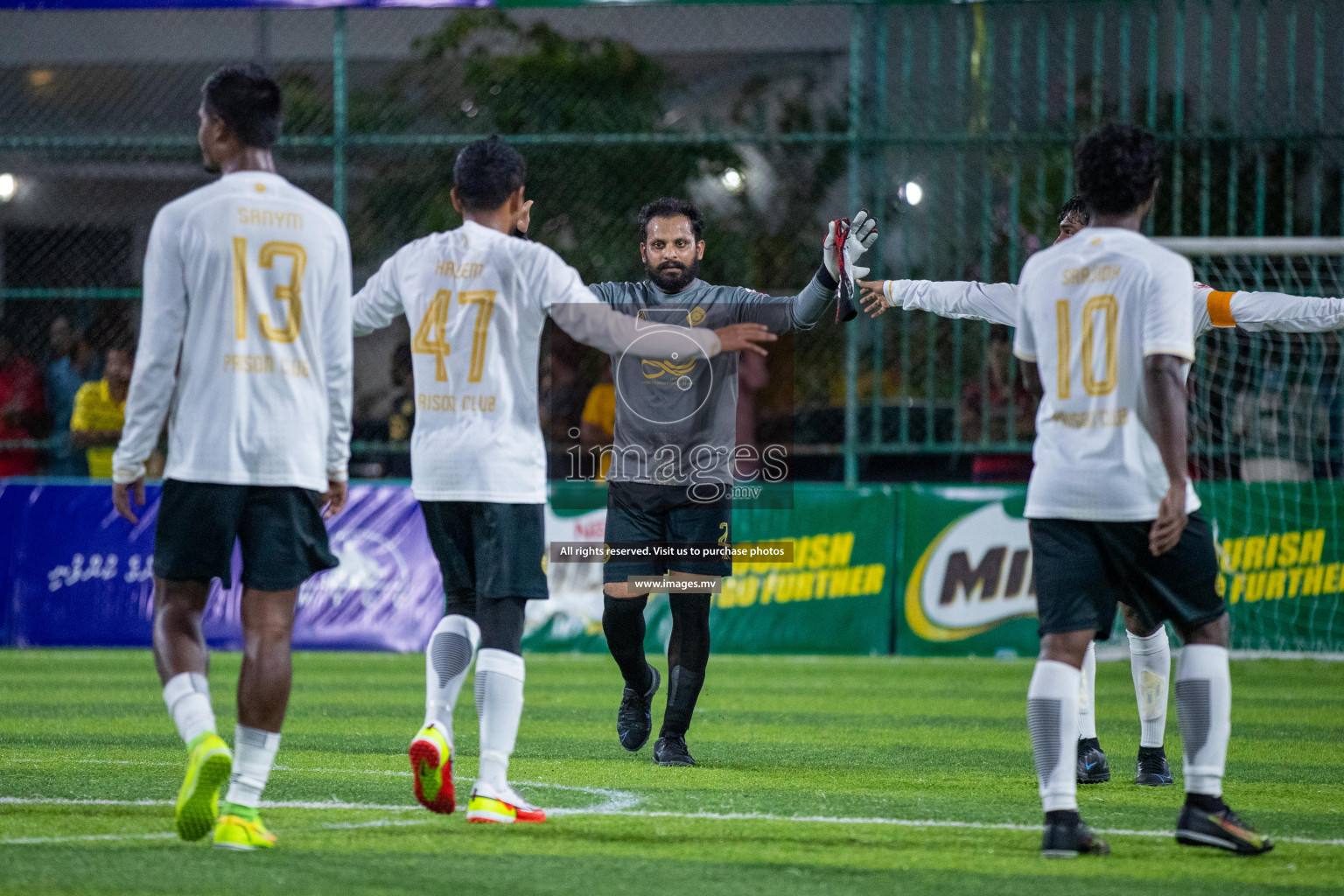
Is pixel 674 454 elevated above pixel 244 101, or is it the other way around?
pixel 244 101

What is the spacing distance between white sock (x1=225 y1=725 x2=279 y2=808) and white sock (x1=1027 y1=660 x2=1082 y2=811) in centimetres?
217

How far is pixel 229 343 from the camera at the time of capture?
4.54 m

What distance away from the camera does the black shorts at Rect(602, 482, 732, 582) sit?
6.71 meters

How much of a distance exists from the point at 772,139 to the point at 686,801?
862 centimetres

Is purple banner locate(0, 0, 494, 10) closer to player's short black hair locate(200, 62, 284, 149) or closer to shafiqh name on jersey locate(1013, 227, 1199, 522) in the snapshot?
player's short black hair locate(200, 62, 284, 149)

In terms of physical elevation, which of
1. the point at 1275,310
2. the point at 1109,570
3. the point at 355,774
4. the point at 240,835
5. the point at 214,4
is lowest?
the point at 355,774

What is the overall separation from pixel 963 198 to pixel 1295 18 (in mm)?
2975

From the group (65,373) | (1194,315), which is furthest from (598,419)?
(1194,315)

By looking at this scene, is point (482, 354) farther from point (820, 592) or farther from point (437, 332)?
point (820, 592)

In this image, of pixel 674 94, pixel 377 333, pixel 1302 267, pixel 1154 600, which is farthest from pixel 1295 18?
pixel 1154 600

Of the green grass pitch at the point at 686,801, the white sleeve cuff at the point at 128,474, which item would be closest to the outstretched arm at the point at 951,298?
the green grass pitch at the point at 686,801

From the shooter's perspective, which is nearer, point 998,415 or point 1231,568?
point 1231,568

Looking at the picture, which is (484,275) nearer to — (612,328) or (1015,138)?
(612,328)

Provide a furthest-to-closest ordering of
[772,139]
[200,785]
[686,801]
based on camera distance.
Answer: [772,139]
[686,801]
[200,785]
